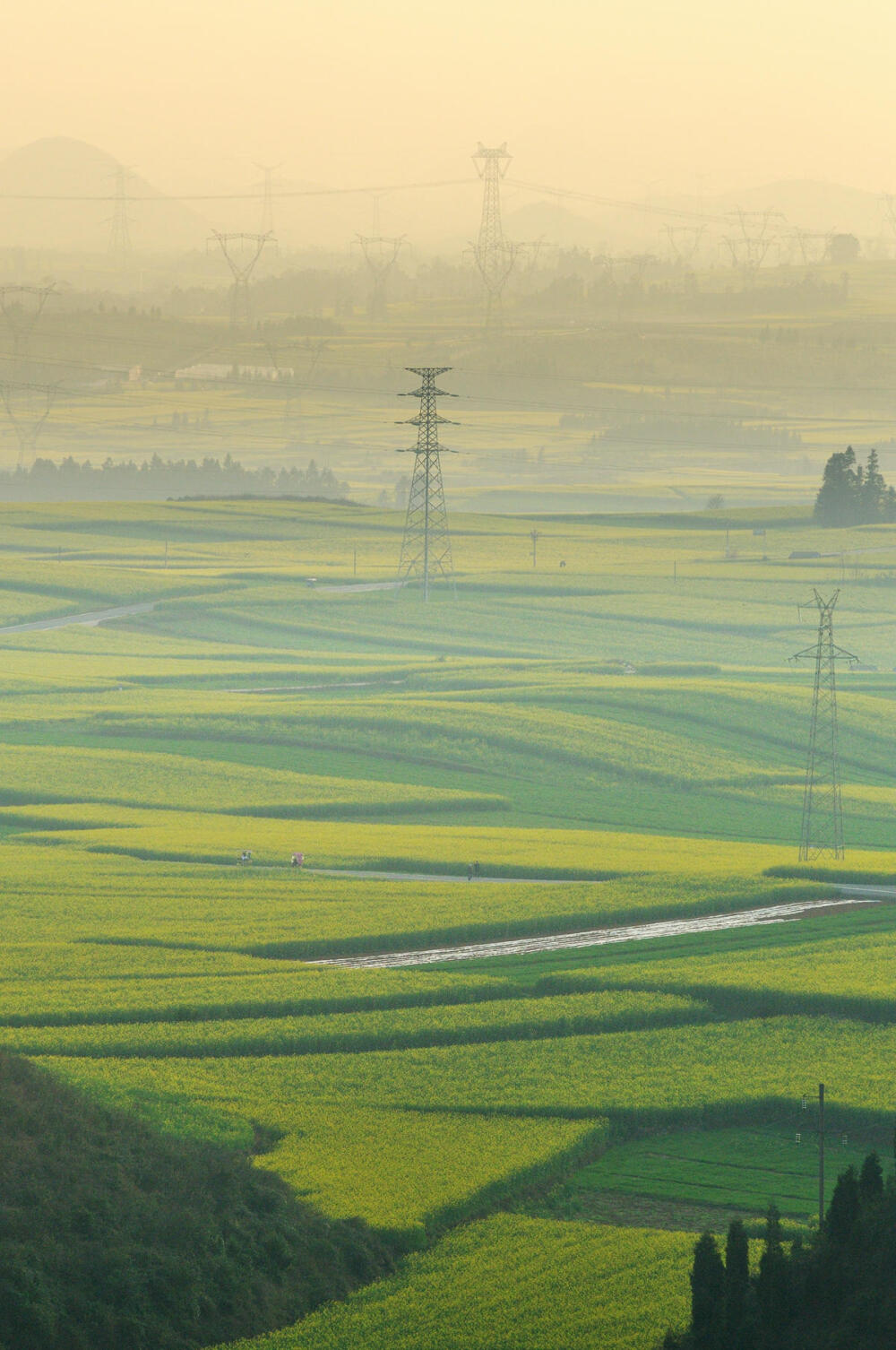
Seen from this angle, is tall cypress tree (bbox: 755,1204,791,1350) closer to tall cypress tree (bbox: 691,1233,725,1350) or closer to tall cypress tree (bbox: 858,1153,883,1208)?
tall cypress tree (bbox: 691,1233,725,1350)

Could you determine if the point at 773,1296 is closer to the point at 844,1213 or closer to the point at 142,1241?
the point at 844,1213

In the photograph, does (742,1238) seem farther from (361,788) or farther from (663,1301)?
(361,788)

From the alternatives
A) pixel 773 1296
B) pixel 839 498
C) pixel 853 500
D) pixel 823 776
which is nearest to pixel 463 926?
pixel 773 1296

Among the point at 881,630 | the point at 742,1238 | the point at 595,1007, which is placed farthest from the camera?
the point at 881,630

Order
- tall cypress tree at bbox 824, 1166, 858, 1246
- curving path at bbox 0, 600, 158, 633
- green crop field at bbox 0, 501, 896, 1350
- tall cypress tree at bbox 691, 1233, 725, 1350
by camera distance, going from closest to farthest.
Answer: tall cypress tree at bbox 691, 1233, 725, 1350
tall cypress tree at bbox 824, 1166, 858, 1246
green crop field at bbox 0, 501, 896, 1350
curving path at bbox 0, 600, 158, 633

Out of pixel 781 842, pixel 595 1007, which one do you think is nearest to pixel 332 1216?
pixel 595 1007

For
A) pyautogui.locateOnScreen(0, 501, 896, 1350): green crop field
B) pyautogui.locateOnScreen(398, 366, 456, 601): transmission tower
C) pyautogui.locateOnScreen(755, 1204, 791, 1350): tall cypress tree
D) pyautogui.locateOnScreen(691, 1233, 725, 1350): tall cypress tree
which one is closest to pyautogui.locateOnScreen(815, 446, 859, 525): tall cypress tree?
pyautogui.locateOnScreen(398, 366, 456, 601): transmission tower
